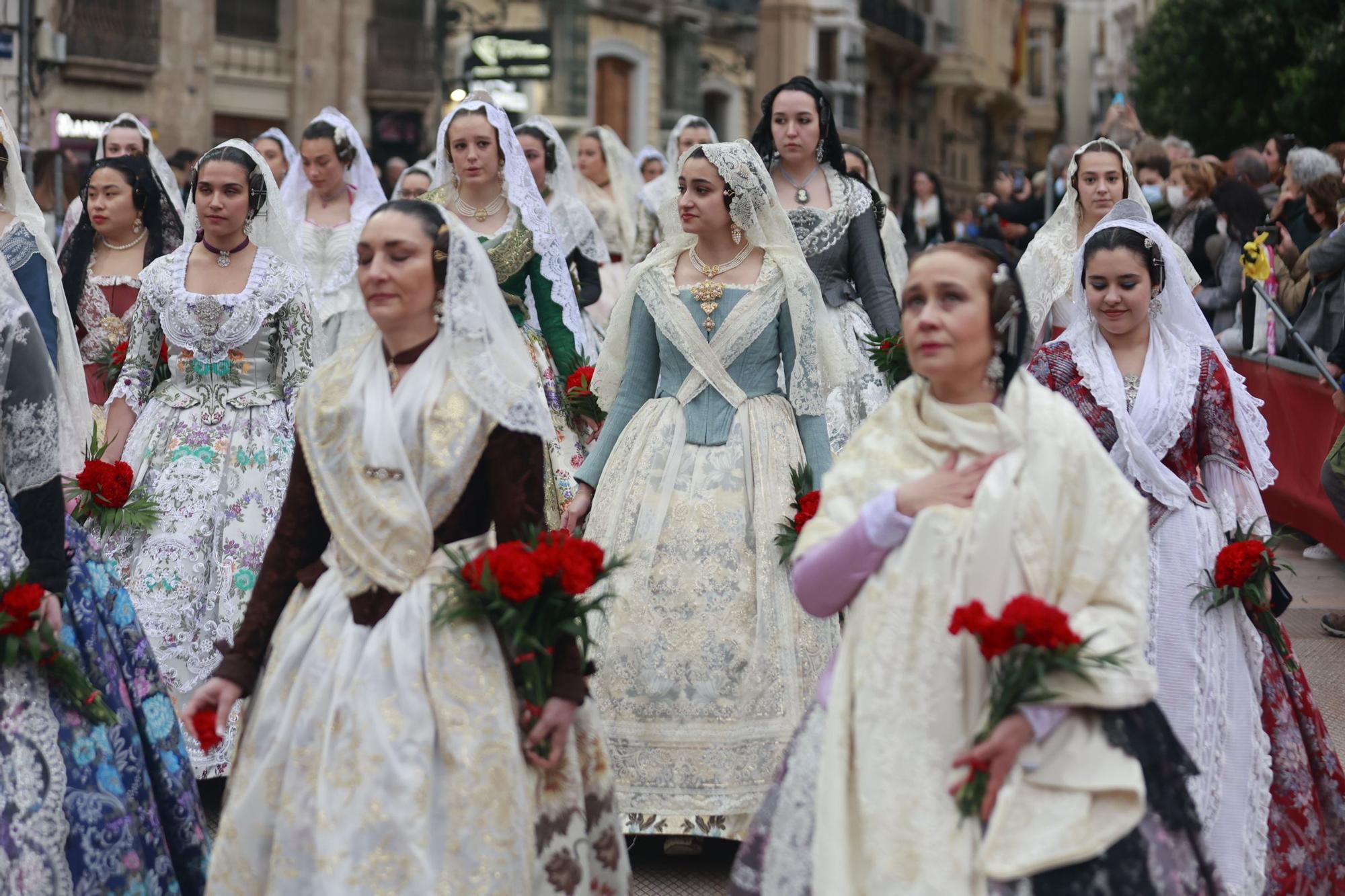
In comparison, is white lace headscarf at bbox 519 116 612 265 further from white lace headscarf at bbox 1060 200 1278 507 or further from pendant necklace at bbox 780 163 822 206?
white lace headscarf at bbox 1060 200 1278 507

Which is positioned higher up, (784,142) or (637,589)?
(784,142)

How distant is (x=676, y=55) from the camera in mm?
36125

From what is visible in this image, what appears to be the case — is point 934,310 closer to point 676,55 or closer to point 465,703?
point 465,703

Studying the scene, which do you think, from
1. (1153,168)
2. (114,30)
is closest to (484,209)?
(1153,168)

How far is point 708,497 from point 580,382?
1.49 m

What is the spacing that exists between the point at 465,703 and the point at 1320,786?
2674 mm

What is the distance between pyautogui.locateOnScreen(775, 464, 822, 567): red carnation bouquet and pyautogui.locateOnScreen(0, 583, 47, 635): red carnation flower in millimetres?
2344

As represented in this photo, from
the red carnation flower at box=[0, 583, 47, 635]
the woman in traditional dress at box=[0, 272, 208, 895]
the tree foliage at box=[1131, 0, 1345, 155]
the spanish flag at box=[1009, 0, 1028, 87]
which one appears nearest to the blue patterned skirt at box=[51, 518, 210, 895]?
the woman in traditional dress at box=[0, 272, 208, 895]

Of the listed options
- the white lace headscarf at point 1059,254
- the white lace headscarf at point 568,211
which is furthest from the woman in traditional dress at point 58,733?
the white lace headscarf at point 568,211

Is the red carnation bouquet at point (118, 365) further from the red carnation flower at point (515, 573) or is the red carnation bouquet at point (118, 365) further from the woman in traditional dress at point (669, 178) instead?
the woman in traditional dress at point (669, 178)

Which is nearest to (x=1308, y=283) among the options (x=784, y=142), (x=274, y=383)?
(x=784, y=142)

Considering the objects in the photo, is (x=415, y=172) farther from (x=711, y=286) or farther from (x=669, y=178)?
(x=711, y=286)

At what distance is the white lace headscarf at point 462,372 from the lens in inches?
164

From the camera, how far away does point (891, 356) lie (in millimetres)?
7055
